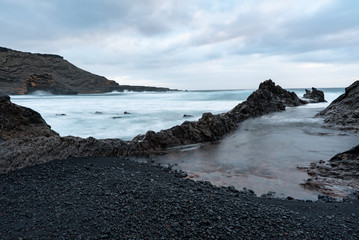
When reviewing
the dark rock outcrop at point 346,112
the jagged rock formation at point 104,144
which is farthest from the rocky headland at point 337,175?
the dark rock outcrop at point 346,112

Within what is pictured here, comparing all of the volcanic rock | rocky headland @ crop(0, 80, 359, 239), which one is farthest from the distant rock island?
rocky headland @ crop(0, 80, 359, 239)

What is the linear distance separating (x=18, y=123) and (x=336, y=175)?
7549mm

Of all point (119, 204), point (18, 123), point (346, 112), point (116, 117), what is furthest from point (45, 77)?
point (119, 204)

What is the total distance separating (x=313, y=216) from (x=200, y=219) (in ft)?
5.23

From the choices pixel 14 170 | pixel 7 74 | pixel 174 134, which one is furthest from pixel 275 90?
pixel 7 74

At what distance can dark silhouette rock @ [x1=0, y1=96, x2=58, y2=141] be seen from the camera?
5172 mm

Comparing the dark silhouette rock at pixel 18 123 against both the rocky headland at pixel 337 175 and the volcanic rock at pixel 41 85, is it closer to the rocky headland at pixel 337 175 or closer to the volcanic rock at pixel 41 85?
the rocky headland at pixel 337 175

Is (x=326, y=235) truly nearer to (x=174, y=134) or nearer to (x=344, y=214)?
(x=344, y=214)

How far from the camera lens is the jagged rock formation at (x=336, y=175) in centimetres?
424

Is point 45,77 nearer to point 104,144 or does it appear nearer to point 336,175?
point 104,144

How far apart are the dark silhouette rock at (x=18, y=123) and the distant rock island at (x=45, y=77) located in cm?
7054

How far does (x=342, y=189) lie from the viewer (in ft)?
13.8

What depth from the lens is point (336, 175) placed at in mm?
4855

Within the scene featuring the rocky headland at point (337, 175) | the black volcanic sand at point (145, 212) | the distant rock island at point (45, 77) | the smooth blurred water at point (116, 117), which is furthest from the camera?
the distant rock island at point (45, 77)
